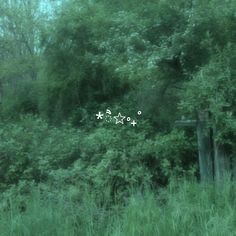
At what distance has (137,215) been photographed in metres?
5.73

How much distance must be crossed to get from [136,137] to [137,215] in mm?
3145

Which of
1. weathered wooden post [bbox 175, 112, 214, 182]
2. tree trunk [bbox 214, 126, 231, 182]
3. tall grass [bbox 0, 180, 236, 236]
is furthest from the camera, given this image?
weathered wooden post [bbox 175, 112, 214, 182]

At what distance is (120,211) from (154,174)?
6.84 ft

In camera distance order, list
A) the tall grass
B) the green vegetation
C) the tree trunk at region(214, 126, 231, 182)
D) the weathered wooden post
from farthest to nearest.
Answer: the weathered wooden post
the tree trunk at region(214, 126, 231, 182)
the green vegetation
the tall grass

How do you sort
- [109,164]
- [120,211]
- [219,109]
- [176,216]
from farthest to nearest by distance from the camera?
[109,164], [219,109], [120,211], [176,216]

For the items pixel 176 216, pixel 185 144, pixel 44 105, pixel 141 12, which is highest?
pixel 141 12

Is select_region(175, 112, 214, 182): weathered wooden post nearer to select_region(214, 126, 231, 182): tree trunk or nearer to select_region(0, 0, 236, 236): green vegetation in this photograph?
select_region(0, 0, 236, 236): green vegetation

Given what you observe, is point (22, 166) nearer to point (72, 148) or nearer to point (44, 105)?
point (72, 148)

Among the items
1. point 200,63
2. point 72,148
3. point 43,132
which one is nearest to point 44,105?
point 43,132

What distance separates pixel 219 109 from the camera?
7293mm

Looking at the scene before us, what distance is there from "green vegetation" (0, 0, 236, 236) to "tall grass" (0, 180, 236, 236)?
14 mm

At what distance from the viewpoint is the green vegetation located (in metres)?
5.90

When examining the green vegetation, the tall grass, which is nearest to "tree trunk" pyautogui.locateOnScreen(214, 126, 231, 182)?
the green vegetation

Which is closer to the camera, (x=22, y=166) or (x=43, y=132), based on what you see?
(x=22, y=166)
